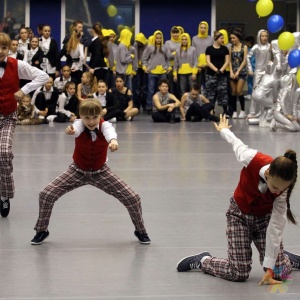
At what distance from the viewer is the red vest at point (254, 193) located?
6523mm

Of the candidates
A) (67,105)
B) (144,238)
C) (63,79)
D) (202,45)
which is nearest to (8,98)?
(144,238)

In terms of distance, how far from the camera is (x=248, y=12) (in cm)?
3148

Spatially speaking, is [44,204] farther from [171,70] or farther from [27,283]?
[171,70]

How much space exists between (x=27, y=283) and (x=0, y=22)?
1830 centimetres

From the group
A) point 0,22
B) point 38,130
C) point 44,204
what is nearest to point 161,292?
point 44,204

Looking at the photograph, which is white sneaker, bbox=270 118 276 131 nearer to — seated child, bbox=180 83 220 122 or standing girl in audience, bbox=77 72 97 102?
seated child, bbox=180 83 220 122

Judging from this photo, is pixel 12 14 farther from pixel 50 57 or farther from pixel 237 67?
pixel 237 67

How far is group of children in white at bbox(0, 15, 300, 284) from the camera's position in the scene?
6.63 metres

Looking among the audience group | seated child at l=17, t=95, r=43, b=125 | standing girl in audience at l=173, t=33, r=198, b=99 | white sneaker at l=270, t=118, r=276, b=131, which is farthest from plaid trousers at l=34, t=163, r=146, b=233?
standing girl in audience at l=173, t=33, r=198, b=99

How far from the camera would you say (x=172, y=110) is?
20000 mm

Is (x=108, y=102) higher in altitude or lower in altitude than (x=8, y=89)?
lower

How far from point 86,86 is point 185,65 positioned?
2.73 metres

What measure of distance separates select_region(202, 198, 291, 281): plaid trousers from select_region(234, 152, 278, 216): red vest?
0.07 m

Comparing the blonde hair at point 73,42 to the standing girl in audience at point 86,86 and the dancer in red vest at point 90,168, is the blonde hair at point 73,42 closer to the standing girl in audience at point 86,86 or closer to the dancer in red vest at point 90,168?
the standing girl in audience at point 86,86
